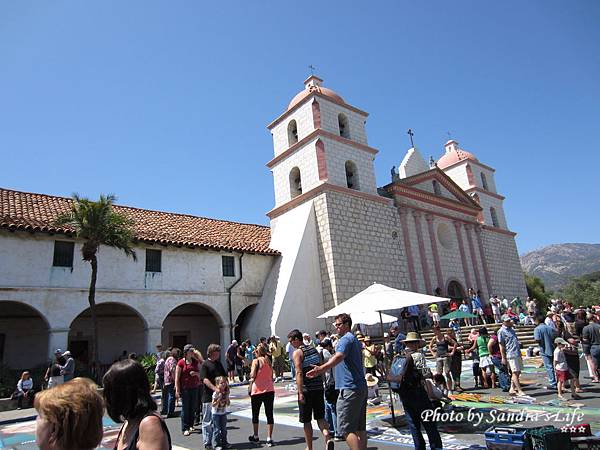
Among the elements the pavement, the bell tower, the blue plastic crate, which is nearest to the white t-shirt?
the pavement

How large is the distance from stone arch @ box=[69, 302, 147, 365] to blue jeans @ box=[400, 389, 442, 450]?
1528cm

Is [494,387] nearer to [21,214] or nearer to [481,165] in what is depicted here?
[21,214]

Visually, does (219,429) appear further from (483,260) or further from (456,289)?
(483,260)

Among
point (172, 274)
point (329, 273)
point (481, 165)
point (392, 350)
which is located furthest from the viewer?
point (481, 165)

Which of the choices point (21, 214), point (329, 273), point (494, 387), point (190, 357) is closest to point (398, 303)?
point (494, 387)

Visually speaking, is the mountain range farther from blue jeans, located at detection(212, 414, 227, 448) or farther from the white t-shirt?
blue jeans, located at detection(212, 414, 227, 448)

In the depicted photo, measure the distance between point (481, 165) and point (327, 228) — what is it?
19891 millimetres

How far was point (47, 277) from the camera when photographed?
15250 mm

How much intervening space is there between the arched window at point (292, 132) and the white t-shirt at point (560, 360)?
17.9 meters

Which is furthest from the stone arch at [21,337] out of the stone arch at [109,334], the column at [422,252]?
the column at [422,252]

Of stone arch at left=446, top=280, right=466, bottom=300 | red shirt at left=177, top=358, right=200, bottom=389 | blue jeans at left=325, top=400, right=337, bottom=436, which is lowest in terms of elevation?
blue jeans at left=325, top=400, right=337, bottom=436

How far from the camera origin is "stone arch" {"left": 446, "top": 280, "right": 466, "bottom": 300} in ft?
82.5

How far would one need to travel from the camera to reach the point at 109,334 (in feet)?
62.7

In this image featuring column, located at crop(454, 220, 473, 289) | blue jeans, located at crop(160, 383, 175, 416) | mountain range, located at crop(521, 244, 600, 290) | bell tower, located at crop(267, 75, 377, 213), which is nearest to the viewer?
blue jeans, located at crop(160, 383, 175, 416)
